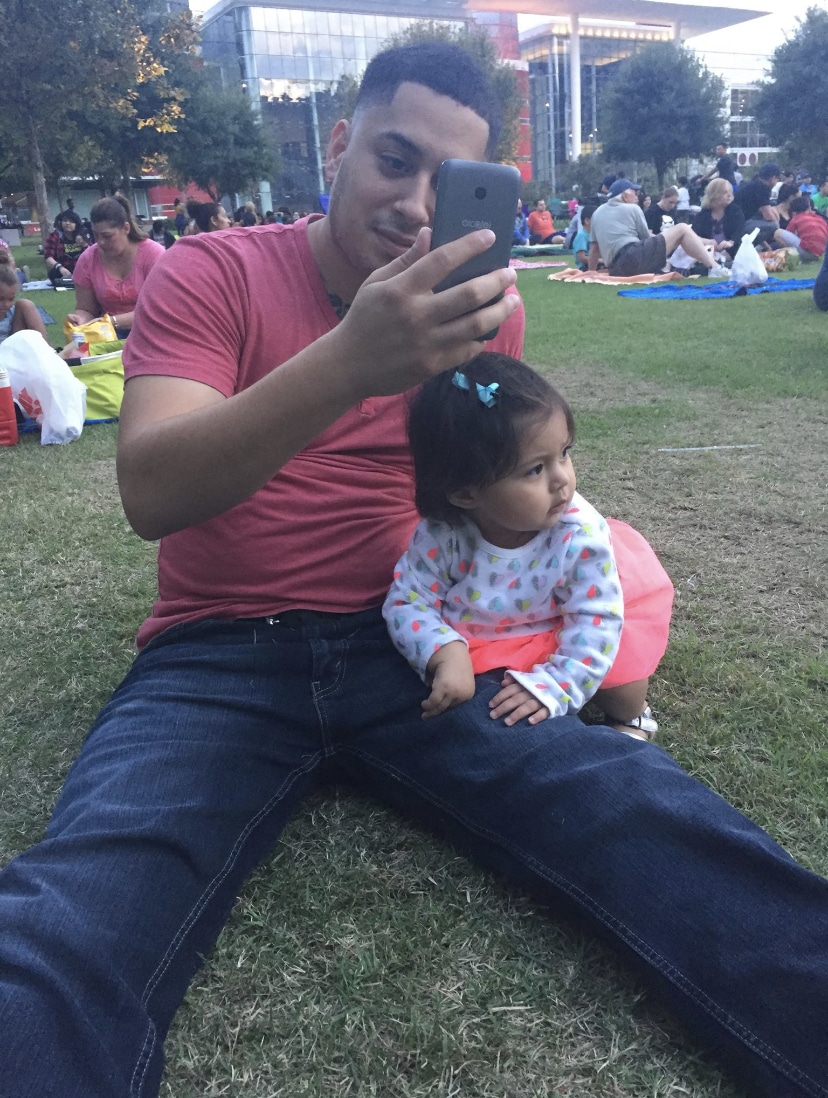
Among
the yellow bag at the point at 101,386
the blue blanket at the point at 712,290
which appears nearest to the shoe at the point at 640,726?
the yellow bag at the point at 101,386

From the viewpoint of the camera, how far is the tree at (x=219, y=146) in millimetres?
35062

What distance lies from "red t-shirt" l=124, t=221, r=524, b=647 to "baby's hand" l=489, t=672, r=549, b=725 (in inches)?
17.0

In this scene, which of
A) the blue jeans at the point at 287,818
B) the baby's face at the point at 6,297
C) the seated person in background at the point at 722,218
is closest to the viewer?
the blue jeans at the point at 287,818

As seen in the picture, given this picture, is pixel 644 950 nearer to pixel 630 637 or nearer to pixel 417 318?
pixel 630 637

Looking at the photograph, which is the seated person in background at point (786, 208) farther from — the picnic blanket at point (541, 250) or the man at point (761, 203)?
the picnic blanket at point (541, 250)

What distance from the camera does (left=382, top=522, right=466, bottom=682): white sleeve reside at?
1.88 metres

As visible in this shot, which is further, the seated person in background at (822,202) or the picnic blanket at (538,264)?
the seated person in background at (822,202)

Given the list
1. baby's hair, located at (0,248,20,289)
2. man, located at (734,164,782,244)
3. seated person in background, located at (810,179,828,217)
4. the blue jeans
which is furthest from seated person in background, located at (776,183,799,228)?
the blue jeans

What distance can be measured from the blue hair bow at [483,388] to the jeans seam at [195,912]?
83 cm

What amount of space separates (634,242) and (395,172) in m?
12.0

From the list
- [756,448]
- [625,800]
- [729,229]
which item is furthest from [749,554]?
[729,229]

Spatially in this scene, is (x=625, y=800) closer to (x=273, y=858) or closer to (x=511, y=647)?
(x=511, y=647)

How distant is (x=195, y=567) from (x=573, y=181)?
190ft

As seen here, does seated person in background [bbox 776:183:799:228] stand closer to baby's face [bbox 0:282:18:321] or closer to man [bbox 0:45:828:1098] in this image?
baby's face [bbox 0:282:18:321]
